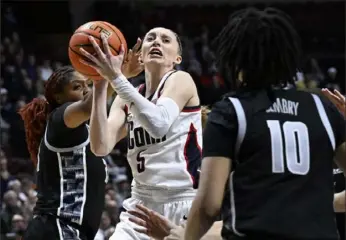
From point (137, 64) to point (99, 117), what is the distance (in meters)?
0.71

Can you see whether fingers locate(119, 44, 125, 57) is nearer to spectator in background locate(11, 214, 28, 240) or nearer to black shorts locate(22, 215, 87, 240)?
black shorts locate(22, 215, 87, 240)

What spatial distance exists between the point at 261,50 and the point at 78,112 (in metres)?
1.87

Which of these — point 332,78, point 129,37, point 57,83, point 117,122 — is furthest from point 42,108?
point 332,78

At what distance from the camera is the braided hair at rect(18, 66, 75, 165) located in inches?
183

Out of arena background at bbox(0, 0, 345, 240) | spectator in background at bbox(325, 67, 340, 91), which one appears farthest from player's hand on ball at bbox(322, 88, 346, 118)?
spectator in background at bbox(325, 67, 340, 91)

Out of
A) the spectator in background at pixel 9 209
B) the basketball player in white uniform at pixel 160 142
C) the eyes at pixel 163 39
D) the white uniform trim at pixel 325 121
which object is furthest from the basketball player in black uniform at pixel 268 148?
the spectator in background at pixel 9 209

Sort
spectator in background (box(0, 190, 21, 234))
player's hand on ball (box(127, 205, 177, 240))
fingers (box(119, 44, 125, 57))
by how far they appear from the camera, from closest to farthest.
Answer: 1. player's hand on ball (box(127, 205, 177, 240))
2. fingers (box(119, 44, 125, 57))
3. spectator in background (box(0, 190, 21, 234))

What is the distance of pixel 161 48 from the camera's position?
15.4 ft

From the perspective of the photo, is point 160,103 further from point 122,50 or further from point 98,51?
point 98,51

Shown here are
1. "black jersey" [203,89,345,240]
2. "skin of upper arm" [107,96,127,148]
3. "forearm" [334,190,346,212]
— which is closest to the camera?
"black jersey" [203,89,345,240]

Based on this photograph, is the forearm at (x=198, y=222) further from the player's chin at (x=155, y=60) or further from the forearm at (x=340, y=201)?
the player's chin at (x=155, y=60)

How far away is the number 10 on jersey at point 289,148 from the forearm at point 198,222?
28cm

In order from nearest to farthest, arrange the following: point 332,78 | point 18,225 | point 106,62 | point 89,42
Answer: point 106,62, point 89,42, point 18,225, point 332,78

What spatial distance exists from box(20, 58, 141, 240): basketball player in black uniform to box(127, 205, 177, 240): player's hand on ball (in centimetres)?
143
